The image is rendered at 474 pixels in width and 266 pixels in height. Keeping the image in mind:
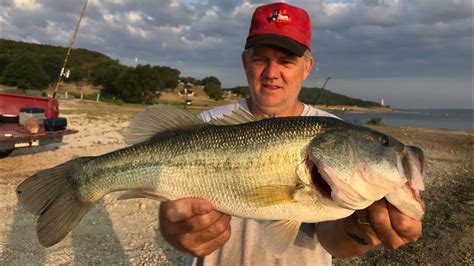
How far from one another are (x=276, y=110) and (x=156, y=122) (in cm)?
133

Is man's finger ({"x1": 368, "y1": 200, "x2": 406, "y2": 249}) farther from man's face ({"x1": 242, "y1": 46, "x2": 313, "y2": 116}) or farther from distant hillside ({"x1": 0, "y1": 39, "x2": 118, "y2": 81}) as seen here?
distant hillside ({"x1": 0, "y1": 39, "x2": 118, "y2": 81})

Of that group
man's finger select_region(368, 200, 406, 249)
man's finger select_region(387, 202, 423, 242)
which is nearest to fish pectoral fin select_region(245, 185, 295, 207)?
man's finger select_region(368, 200, 406, 249)

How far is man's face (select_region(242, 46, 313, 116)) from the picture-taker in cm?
407

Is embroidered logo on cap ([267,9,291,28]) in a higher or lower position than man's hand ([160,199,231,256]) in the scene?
higher

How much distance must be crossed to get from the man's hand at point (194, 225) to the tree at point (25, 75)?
220 feet

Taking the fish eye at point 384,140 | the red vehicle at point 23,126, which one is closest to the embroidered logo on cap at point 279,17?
the fish eye at point 384,140

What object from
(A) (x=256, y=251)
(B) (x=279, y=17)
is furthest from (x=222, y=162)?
(B) (x=279, y=17)

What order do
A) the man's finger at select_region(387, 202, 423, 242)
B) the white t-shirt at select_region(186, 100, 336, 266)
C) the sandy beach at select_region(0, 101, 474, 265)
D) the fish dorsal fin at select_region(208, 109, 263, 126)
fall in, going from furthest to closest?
the sandy beach at select_region(0, 101, 474, 265) < the white t-shirt at select_region(186, 100, 336, 266) < the fish dorsal fin at select_region(208, 109, 263, 126) < the man's finger at select_region(387, 202, 423, 242)

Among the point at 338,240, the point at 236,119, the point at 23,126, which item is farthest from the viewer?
the point at 23,126

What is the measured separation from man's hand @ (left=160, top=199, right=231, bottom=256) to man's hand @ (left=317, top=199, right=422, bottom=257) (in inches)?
35.8

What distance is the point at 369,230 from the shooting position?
302cm

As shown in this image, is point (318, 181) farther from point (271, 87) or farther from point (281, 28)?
point (281, 28)

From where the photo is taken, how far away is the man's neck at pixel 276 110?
416 cm

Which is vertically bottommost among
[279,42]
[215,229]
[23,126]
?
[23,126]
